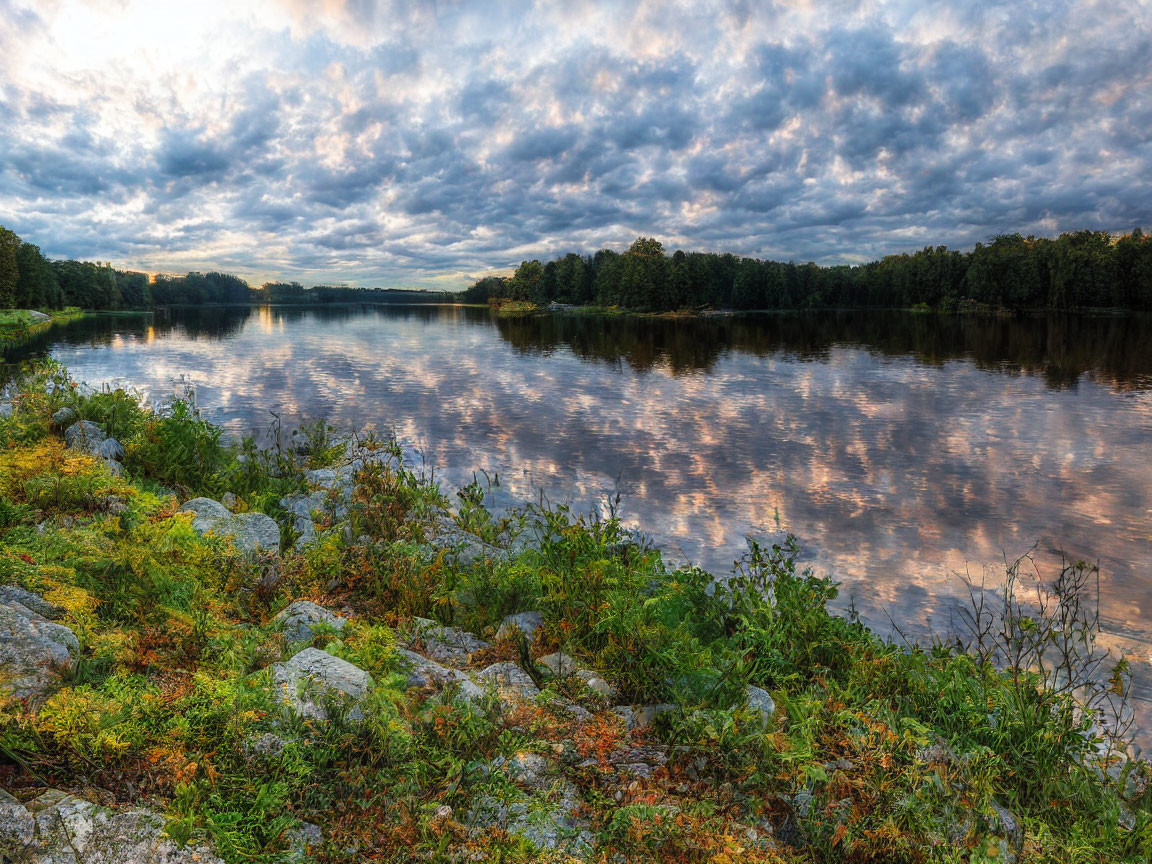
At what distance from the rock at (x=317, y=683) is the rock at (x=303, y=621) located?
84cm

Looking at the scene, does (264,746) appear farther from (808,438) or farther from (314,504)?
(808,438)

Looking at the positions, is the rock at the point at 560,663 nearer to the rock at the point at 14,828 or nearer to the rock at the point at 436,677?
the rock at the point at 436,677

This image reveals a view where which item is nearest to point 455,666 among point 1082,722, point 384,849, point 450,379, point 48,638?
point 384,849

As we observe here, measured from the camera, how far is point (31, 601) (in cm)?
528

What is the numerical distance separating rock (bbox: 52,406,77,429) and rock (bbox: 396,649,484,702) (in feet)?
36.6

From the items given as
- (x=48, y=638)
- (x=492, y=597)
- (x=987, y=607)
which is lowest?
(x=987, y=607)

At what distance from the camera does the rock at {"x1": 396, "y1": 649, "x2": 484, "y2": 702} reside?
516 centimetres

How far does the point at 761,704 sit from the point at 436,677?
2.79 metres

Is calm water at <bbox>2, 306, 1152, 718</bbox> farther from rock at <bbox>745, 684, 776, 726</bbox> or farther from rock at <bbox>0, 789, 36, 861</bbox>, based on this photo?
rock at <bbox>0, 789, 36, 861</bbox>

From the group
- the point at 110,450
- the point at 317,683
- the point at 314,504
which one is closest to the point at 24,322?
the point at 110,450

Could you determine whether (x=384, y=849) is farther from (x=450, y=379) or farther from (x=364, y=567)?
(x=450, y=379)

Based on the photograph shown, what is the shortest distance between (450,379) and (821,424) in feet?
59.2

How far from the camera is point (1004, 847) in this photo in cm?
414

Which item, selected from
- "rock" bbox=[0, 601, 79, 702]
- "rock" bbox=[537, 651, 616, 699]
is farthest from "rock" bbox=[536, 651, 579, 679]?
"rock" bbox=[0, 601, 79, 702]
